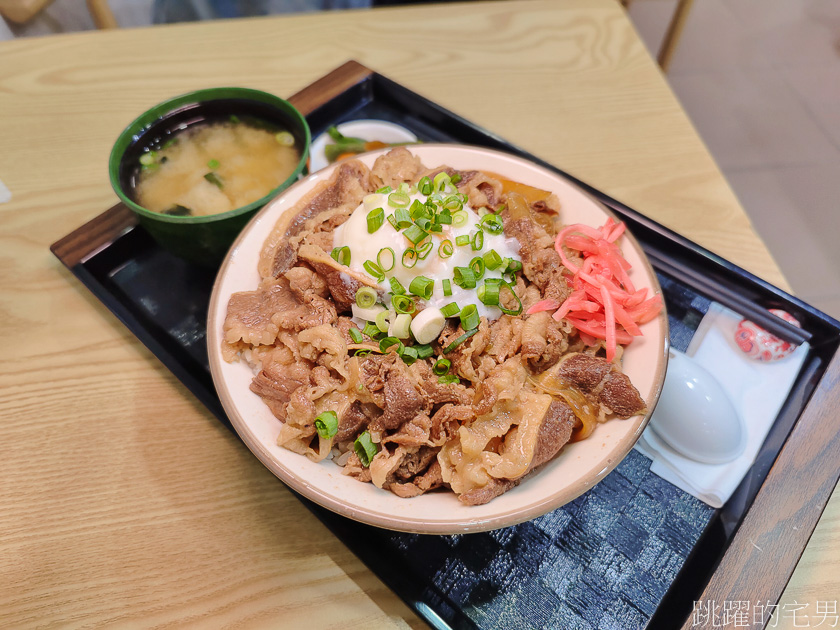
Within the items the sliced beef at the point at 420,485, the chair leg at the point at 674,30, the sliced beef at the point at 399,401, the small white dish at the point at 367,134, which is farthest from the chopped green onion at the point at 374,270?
the chair leg at the point at 674,30

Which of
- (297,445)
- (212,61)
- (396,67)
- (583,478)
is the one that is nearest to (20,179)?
(212,61)

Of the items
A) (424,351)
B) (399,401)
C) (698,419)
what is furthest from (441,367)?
(698,419)

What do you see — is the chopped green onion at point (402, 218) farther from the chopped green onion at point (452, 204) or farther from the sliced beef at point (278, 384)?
the sliced beef at point (278, 384)

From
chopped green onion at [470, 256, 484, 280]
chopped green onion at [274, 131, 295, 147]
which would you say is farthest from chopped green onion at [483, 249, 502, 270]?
chopped green onion at [274, 131, 295, 147]

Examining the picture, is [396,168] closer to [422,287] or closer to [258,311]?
[422,287]

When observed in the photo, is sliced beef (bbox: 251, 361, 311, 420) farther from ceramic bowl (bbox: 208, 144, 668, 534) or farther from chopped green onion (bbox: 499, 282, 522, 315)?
chopped green onion (bbox: 499, 282, 522, 315)
